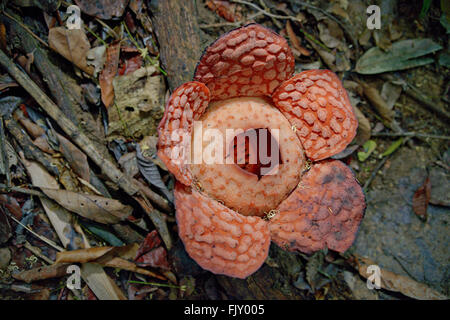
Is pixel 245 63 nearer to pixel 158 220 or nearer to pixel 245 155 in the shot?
pixel 245 155

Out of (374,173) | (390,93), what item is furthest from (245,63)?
(390,93)

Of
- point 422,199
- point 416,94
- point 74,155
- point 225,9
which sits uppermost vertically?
point 225,9

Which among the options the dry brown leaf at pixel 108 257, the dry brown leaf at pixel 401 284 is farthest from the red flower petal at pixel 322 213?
the dry brown leaf at pixel 108 257

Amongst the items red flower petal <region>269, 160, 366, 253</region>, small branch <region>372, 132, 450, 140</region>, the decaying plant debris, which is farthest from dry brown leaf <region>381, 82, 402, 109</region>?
red flower petal <region>269, 160, 366, 253</region>

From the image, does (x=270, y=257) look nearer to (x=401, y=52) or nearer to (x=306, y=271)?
(x=306, y=271)

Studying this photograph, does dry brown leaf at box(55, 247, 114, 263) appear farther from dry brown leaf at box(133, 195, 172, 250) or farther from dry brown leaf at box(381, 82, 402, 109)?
dry brown leaf at box(381, 82, 402, 109)

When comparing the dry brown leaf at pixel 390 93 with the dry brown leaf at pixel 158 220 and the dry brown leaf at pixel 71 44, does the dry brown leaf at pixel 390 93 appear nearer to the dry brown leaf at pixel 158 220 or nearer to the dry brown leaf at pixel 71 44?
the dry brown leaf at pixel 158 220

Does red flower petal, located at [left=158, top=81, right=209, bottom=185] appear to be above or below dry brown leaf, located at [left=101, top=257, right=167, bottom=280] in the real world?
above
